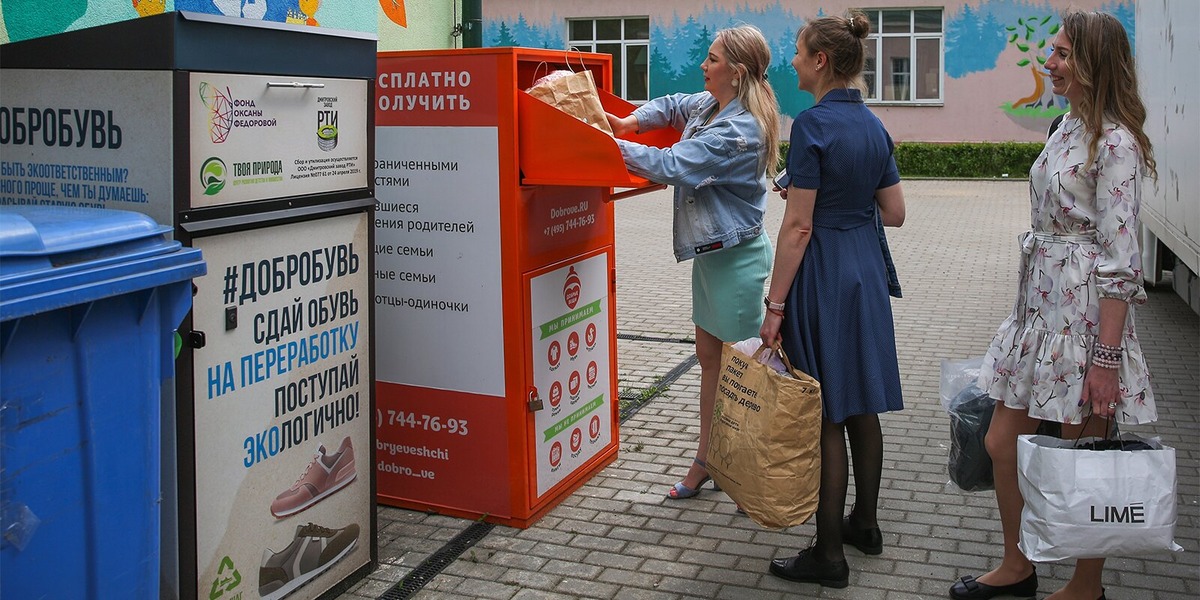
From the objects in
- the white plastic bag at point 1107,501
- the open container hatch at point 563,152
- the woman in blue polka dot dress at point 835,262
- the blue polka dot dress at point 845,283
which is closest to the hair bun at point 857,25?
the woman in blue polka dot dress at point 835,262

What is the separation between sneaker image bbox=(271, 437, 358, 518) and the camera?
360 centimetres

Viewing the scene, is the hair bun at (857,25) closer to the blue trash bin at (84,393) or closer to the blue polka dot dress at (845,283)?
the blue polka dot dress at (845,283)

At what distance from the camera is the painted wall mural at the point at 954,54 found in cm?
2380

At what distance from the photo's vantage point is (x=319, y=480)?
3.73m

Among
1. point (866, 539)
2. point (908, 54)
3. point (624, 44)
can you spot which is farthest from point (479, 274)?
point (624, 44)

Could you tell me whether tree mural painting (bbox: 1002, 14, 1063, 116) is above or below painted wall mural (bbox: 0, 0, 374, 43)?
above

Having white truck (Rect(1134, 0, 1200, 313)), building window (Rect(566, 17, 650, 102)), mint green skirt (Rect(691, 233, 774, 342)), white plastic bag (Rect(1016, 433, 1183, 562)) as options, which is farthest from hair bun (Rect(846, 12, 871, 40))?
building window (Rect(566, 17, 650, 102))

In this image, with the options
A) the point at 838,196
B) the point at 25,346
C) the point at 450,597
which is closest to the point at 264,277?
the point at 25,346

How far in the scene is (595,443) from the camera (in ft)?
17.0

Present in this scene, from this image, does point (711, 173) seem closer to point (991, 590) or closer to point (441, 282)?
point (441, 282)

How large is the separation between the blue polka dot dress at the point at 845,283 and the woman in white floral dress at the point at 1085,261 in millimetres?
461

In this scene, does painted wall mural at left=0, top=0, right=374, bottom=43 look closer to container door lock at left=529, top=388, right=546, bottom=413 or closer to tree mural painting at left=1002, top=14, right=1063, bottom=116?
container door lock at left=529, top=388, right=546, bottom=413

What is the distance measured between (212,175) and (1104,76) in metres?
2.51

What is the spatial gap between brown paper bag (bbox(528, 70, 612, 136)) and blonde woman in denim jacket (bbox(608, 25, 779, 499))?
0.90 feet
